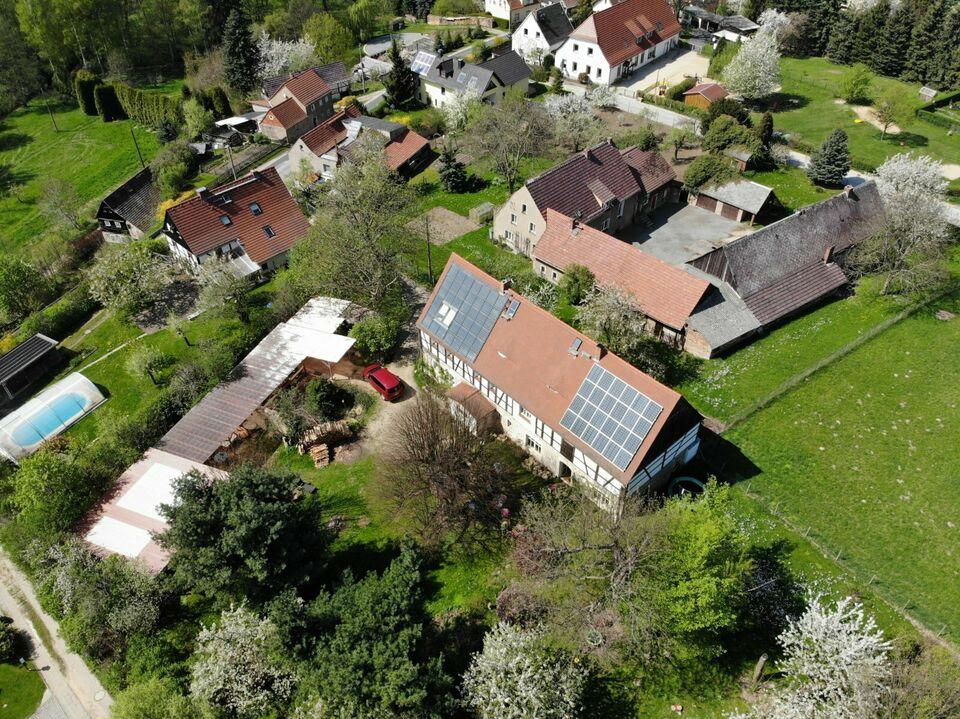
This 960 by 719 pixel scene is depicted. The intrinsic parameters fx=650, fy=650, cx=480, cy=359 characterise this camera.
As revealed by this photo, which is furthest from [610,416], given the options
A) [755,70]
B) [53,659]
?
[755,70]

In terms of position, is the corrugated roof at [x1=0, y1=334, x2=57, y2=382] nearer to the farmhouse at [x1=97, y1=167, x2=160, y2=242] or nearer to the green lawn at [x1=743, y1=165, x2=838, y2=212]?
the farmhouse at [x1=97, y1=167, x2=160, y2=242]

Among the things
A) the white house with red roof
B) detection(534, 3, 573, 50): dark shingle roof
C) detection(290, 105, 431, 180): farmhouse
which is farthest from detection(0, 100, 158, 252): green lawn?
the white house with red roof

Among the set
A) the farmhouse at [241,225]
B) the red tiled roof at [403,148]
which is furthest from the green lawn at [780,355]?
the red tiled roof at [403,148]

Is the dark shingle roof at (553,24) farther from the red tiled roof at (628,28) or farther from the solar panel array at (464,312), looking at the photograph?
the solar panel array at (464,312)

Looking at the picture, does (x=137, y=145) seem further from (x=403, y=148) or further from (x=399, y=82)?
(x=403, y=148)

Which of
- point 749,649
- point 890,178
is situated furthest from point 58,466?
point 890,178

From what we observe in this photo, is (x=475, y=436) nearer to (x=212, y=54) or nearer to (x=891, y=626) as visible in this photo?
(x=891, y=626)

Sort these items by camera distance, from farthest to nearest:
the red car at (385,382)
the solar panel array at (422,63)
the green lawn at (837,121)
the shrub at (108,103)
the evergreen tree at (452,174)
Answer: the shrub at (108,103) → the solar panel array at (422,63) → the green lawn at (837,121) → the evergreen tree at (452,174) → the red car at (385,382)
